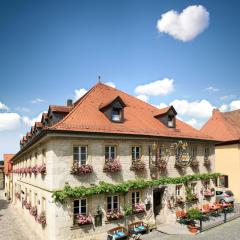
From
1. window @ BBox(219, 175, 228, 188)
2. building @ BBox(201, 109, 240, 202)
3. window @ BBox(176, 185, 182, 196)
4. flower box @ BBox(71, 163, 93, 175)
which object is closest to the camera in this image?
flower box @ BBox(71, 163, 93, 175)

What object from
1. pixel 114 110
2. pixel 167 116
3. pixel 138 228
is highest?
pixel 114 110

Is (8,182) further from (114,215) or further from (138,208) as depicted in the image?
(114,215)

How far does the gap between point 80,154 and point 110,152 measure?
2154mm

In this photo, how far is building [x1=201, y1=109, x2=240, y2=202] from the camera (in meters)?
30.7

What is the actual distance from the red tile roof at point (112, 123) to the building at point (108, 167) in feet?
0.20

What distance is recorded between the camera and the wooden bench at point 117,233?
1663 centimetres

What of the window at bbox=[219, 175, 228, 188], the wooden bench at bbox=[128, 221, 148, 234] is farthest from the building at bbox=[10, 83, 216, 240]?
the window at bbox=[219, 175, 228, 188]

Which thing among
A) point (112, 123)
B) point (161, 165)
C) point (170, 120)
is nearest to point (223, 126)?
point (170, 120)

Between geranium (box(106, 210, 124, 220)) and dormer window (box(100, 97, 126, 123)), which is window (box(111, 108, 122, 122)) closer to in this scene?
dormer window (box(100, 97, 126, 123))

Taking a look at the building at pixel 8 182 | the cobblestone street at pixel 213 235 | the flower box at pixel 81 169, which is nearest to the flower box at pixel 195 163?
the cobblestone street at pixel 213 235

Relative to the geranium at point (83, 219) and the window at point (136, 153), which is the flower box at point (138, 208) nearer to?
the window at point (136, 153)

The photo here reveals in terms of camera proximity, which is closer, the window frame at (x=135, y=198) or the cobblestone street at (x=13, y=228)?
the window frame at (x=135, y=198)

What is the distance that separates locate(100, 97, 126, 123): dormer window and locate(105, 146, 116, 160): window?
Answer: 1.97 m

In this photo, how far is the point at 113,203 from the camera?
1825 centimetres
